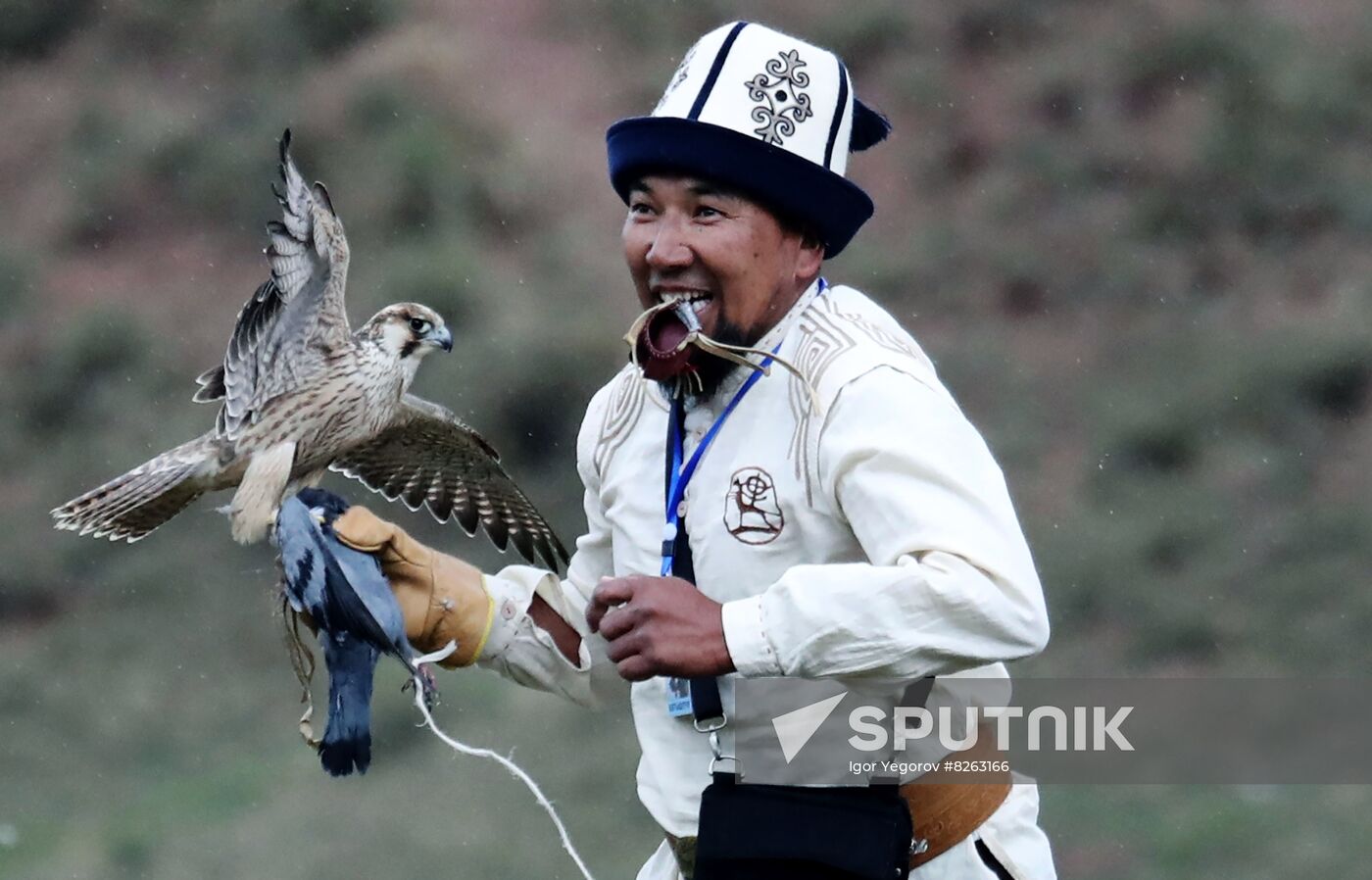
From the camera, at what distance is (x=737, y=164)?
9.61ft

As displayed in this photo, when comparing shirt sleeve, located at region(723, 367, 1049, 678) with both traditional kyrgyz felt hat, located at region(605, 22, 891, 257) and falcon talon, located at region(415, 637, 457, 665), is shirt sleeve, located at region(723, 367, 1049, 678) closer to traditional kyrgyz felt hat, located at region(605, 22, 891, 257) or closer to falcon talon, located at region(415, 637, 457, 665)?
traditional kyrgyz felt hat, located at region(605, 22, 891, 257)

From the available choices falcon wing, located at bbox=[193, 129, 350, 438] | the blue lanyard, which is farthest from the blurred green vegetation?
the blue lanyard

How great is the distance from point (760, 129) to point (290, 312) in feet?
4.61

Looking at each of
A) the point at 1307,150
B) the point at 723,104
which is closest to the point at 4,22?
the point at 1307,150

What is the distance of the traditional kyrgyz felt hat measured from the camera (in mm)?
2938

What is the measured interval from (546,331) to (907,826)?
6438 mm

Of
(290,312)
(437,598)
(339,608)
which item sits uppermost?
(290,312)

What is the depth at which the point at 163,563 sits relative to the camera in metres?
8.92

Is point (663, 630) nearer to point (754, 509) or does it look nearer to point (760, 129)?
point (754, 509)

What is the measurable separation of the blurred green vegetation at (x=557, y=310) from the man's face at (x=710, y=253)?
409cm

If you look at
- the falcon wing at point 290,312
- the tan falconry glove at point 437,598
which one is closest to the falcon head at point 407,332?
the falcon wing at point 290,312

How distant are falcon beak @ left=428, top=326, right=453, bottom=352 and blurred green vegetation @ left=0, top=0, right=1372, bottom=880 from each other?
8.91 feet

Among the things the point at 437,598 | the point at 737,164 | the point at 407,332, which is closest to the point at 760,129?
the point at 737,164

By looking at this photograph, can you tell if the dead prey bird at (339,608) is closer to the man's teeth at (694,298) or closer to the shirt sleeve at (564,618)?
the shirt sleeve at (564,618)
